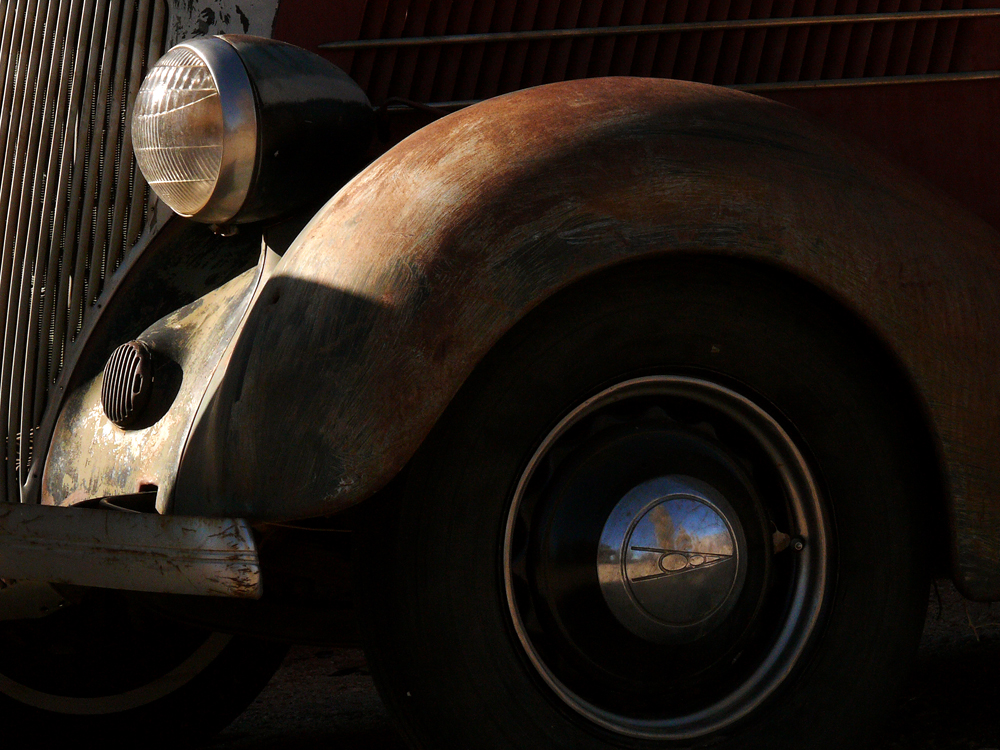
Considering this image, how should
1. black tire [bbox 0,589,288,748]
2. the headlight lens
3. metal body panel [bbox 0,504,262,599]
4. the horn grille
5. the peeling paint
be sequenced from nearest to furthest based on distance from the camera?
metal body panel [bbox 0,504,262,599] → the headlight lens → the horn grille → the peeling paint → black tire [bbox 0,589,288,748]

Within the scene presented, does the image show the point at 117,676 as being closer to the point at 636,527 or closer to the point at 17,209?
the point at 17,209

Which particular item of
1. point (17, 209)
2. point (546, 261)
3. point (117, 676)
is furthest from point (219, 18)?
point (117, 676)

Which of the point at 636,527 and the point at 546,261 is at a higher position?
the point at 546,261

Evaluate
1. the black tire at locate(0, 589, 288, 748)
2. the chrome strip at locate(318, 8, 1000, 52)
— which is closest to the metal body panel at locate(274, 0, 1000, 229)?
the chrome strip at locate(318, 8, 1000, 52)

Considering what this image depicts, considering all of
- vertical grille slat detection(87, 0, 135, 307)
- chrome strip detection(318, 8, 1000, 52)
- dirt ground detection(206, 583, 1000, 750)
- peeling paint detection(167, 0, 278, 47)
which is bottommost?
dirt ground detection(206, 583, 1000, 750)

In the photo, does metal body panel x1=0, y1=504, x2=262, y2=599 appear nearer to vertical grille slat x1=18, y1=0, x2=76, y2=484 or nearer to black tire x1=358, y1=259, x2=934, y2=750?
black tire x1=358, y1=259, x2=934, y2=750

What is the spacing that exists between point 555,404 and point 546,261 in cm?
20

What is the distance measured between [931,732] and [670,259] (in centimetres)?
131

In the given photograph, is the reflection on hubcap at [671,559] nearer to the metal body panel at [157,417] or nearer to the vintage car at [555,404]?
the vintage car at [555,404]

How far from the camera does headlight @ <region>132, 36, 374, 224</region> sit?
1.67 m

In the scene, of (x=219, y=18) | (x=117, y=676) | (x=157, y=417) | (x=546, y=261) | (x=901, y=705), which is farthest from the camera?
(x=901, y=705)

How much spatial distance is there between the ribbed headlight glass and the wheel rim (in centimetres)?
69

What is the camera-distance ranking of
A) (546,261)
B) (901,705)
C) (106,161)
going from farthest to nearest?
(901,705), (106,161), (546,261)

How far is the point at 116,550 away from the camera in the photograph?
1439mm
